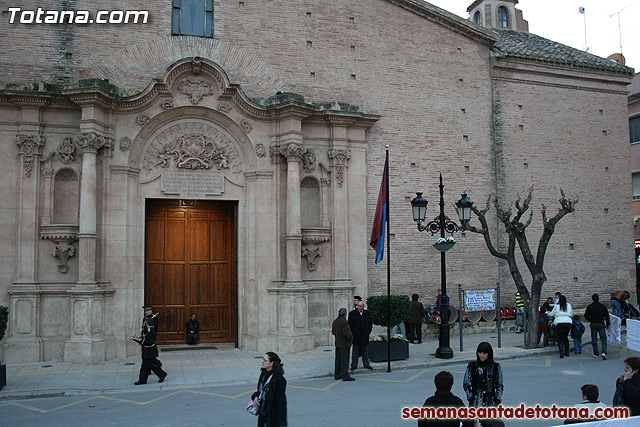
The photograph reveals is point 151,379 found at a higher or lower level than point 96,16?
lower

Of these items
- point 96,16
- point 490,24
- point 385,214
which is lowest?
point 385,214

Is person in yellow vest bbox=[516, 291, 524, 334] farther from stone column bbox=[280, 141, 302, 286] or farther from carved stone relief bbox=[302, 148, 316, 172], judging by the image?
carved stone relief bbox=[302, 148, 316, 172]

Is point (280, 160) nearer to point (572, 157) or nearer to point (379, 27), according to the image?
point (379, 27)

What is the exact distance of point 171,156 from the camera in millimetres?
17000

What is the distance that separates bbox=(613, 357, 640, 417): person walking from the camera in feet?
21.7

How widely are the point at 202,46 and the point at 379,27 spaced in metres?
6.00

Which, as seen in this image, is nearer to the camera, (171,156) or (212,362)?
(212,362)

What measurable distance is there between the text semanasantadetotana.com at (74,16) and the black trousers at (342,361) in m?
11.3

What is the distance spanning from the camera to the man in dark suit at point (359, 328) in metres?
13.5

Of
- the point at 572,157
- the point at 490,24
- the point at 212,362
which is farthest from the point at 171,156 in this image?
the point at 490,24

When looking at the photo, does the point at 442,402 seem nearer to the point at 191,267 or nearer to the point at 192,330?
the point at 192,330

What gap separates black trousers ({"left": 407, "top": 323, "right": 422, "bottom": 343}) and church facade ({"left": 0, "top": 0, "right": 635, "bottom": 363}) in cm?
121

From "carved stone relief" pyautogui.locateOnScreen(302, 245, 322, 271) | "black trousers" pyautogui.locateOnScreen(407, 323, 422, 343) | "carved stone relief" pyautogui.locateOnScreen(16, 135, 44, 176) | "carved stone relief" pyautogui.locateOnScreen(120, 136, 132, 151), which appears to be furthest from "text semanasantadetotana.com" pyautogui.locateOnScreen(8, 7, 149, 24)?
"black trousers" pyautogui.locateOnScreen(407, 323, 422, 343)

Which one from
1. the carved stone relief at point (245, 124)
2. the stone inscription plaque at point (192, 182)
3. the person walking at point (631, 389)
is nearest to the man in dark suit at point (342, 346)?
the stone inscription plaque at point (192, 182)
